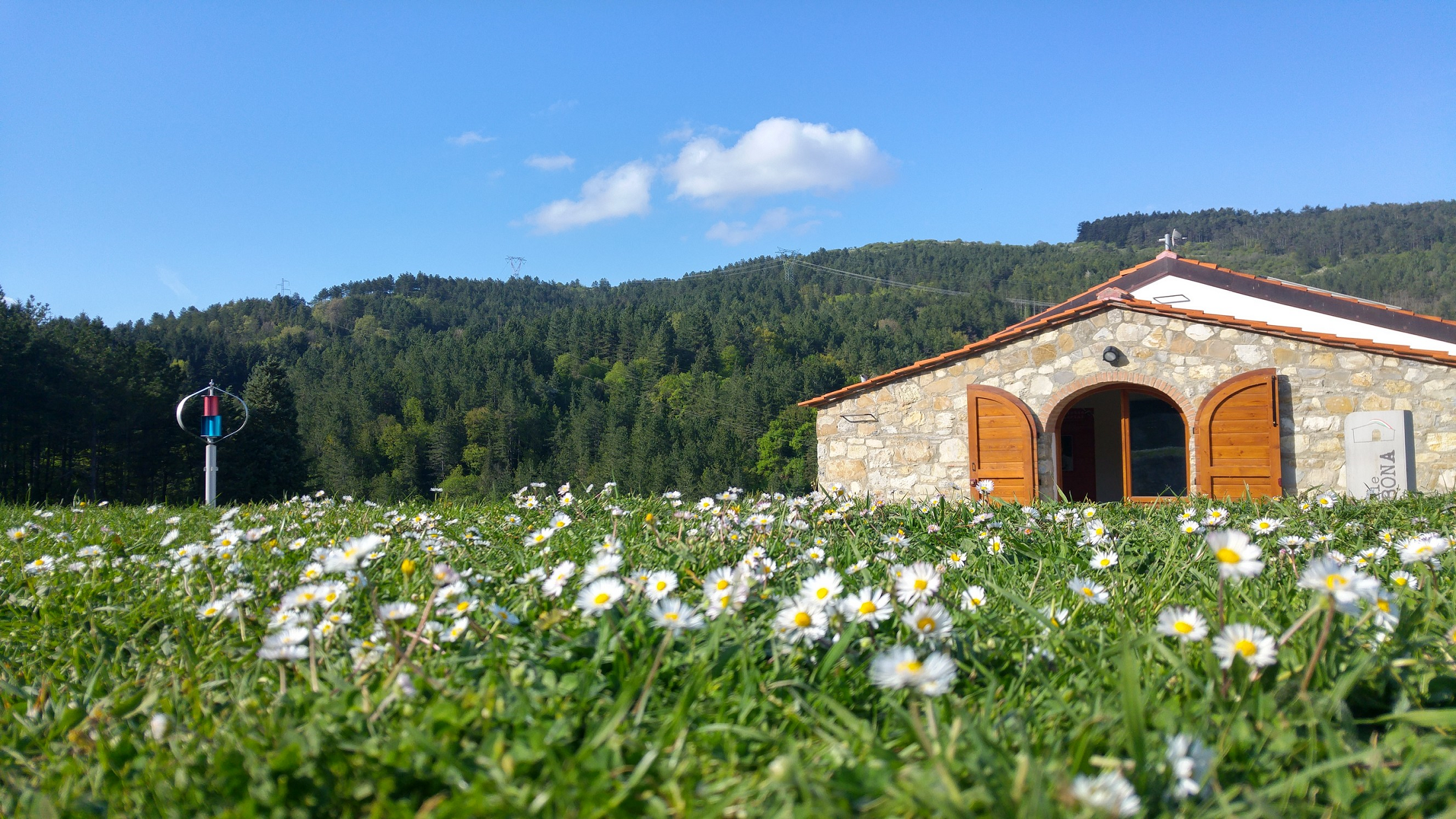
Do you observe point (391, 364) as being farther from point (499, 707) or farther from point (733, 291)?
point (499, 707)

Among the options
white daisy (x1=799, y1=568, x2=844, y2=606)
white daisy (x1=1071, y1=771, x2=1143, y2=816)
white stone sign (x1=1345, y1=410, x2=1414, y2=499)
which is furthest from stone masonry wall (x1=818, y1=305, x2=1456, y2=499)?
white daisy (x1=1071, y1=771, x2=1143, y2=816)

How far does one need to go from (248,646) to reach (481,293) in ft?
345

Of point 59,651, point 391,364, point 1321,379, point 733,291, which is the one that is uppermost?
point 733,291

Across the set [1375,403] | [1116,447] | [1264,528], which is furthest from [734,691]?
[1116,447]

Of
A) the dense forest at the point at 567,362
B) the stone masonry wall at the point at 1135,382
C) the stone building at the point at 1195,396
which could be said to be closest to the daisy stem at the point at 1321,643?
the stone building at the point at 1195,396

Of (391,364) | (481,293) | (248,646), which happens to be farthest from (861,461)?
(481,293)

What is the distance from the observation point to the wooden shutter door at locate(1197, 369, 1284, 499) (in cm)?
940

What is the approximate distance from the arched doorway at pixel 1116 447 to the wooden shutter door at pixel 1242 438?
311 centimetres

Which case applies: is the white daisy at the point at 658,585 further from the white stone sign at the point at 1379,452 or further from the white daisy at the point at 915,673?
the white stone sign at the point at 1379,452

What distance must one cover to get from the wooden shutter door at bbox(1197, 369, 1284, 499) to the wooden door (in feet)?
16.3

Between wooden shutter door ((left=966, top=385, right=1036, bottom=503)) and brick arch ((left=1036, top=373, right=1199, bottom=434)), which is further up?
brick arch ((left=1036, top=373, right=1199, bottom=434))

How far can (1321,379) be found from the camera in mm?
9438

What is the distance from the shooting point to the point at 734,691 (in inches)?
63.0

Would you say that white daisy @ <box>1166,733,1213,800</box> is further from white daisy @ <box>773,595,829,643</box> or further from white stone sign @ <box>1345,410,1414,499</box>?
white stone sign @ <box>1345,410,1414,499</box>
